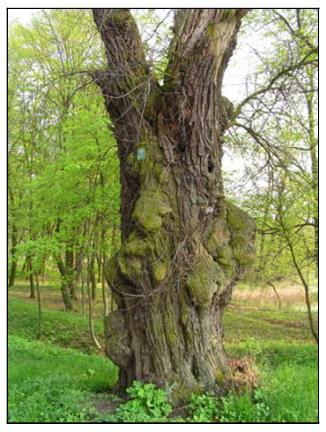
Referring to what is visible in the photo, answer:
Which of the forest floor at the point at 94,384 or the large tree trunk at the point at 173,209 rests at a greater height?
the large tree trunk at the point at 173,209

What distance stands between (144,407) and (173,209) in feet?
6.86

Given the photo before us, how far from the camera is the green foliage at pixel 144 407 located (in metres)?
4.10

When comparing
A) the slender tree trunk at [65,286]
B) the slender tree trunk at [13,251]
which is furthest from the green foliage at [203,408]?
the slender tree trunk at [65,286]

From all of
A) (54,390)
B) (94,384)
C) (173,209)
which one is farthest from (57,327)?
(173,209)

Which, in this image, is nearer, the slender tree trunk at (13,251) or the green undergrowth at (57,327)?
the slender tree trunk at (13,251)

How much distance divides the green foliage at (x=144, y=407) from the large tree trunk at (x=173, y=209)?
7.4 inches

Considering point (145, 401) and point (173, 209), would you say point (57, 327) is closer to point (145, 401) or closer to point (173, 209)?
point (145, 401)

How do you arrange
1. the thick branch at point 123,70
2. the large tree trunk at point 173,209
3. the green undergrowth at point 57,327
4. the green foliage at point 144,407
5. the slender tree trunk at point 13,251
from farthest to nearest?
the green undergrowth at point 57,327
the slender tree trunk at point 13,251
the thick branch at point 123,70
the large tree trunk at point 173,209
the green foliage at point 144,407

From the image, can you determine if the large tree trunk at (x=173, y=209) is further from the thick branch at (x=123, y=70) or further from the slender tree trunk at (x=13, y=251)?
the slender tree trunk at (x=13, y=251)

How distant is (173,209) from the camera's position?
4.80 metres

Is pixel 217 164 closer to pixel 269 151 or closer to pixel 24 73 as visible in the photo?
pixel 269 151

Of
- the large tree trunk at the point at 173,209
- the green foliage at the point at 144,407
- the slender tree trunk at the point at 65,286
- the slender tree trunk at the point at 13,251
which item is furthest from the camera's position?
the slender tree trunk at the point at 65,286

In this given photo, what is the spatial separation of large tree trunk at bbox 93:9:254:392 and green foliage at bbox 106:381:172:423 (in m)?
0.19

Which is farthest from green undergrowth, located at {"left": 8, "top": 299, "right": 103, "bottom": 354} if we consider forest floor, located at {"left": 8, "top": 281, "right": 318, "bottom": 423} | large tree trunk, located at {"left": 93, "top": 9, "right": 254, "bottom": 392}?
large tree trunk, located at {"left": 93, "top": 9, "right": 254, "bottom": 392}
